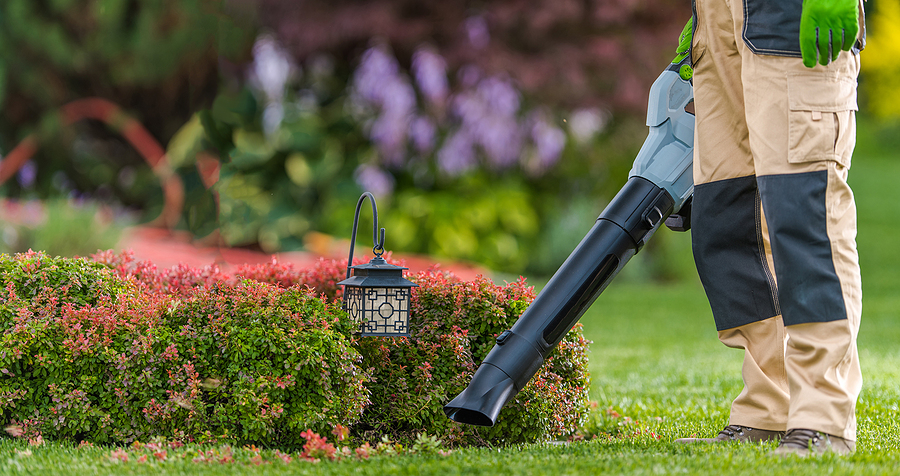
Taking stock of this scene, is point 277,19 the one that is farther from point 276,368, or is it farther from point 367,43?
point 276,368

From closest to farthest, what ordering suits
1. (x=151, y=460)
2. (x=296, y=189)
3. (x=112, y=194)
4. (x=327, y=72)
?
(x=151, y=460) → (x=296, y=189) → (x=327, y=72) → (x=112, y=194)

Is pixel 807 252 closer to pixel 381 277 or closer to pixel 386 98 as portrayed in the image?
pixel 381 277

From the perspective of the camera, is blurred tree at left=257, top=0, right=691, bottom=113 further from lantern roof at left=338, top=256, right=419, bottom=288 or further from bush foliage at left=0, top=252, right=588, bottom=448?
lantern roof at left=338, top=256, right=419, bottom=288

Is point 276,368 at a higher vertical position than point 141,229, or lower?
lower

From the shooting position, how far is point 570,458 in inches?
82.0

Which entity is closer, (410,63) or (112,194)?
(410,63)

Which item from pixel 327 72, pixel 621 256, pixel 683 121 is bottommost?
pixel 621 256

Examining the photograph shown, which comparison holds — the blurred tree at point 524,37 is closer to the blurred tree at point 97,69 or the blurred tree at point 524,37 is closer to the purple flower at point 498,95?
the purple flower at point 498,95

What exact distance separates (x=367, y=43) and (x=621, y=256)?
7704mm

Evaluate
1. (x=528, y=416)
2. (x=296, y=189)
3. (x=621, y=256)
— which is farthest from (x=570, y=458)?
(x=296, y=189)

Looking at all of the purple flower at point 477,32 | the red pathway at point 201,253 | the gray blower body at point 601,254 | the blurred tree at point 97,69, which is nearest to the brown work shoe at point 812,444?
the gray blower body at point 601,254

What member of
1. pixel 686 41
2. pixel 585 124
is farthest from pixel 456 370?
pixel 585 124

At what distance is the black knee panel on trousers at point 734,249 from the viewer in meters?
2.34

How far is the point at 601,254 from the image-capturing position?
239 cm
